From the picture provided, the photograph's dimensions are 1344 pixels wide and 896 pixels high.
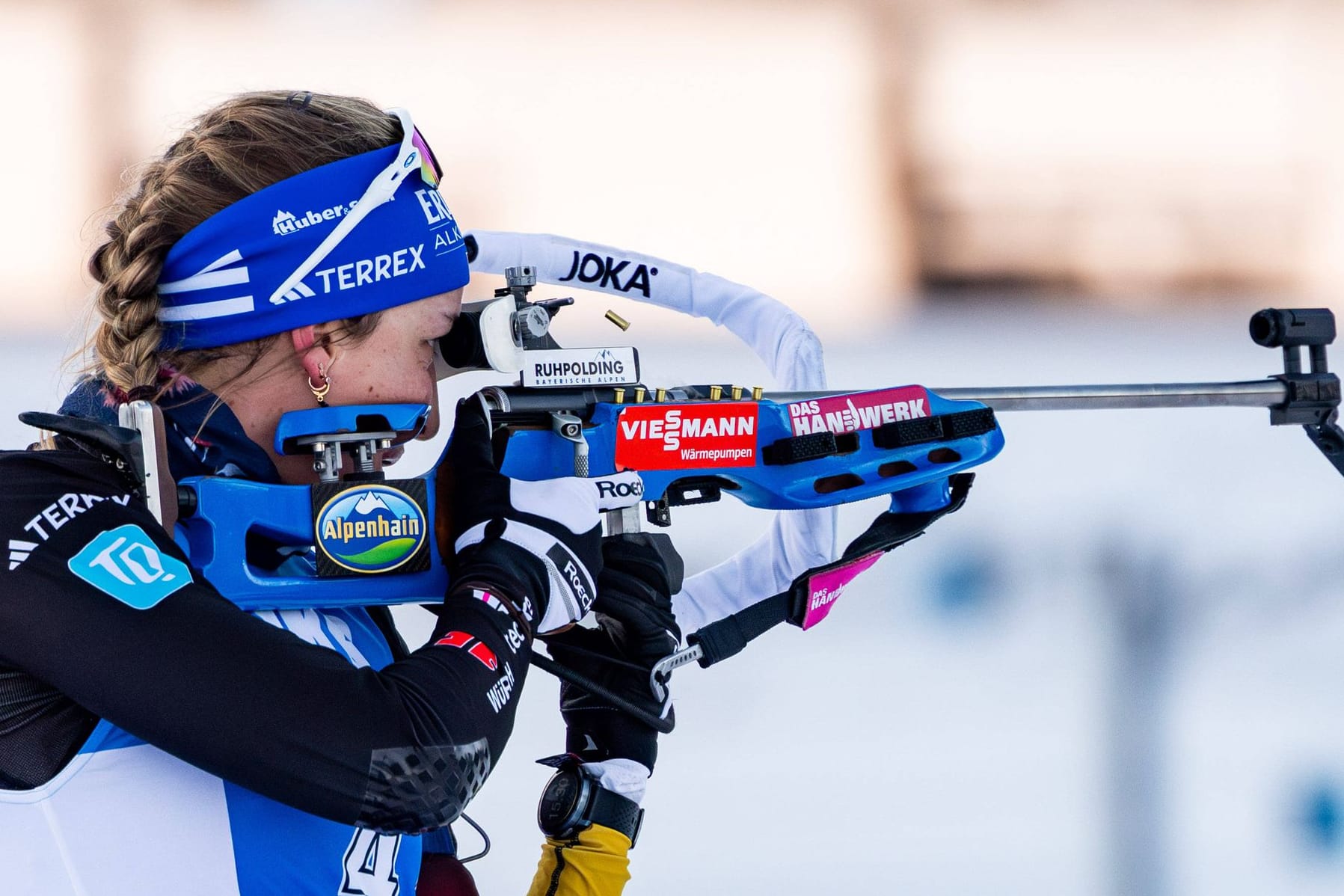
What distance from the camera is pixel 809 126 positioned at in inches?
69.0

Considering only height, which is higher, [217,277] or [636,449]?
[217,277]

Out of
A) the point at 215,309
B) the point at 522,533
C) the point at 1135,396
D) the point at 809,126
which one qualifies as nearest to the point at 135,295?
the point at 215,309

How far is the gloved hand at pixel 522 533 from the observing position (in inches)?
31.4

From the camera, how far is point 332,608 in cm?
85

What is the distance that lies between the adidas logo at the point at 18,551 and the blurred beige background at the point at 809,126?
1.02 meters

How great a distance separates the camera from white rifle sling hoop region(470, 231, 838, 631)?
1209 millimetres

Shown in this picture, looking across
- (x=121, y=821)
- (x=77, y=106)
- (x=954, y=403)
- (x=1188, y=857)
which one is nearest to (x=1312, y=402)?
(x=954, y=403)

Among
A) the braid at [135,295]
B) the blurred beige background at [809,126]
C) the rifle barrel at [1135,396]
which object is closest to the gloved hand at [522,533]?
the braid at [135,295]

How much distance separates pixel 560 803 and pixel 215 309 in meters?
0.50

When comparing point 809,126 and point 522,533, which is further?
point 809,126

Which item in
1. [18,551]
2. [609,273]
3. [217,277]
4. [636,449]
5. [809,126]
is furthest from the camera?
[809,126]

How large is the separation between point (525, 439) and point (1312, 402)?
87cm

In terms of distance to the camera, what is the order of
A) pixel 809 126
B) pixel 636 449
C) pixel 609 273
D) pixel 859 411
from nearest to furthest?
Result: 1. pixel 636 449
2. pixel 859 411
3. pixel 609 273
4. pixel 809 126

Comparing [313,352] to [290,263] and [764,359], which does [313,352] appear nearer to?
[290,263]
